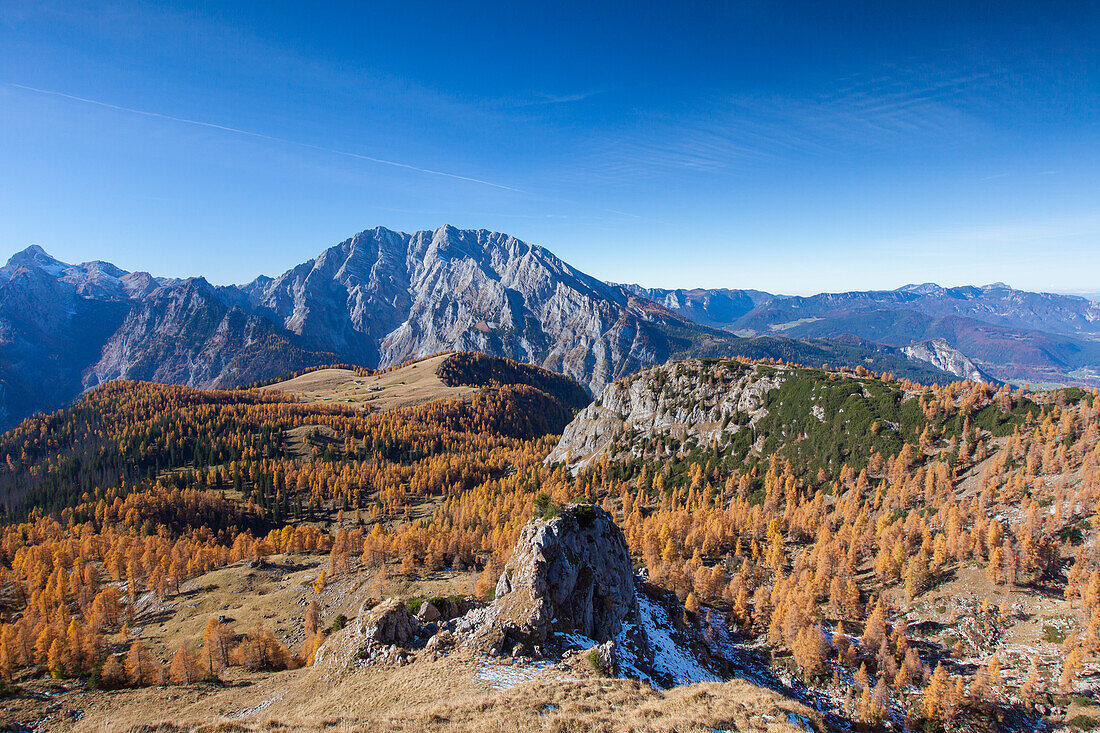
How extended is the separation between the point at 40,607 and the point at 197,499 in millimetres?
86073

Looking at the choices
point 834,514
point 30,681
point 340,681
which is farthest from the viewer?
point 834,514

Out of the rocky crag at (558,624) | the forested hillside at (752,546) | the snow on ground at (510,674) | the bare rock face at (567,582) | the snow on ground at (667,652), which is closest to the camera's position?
the snow on ground at (510,674)

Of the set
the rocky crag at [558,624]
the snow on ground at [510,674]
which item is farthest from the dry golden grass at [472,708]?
the rocky crag at [558,624]

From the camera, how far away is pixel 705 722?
31188 millimetres

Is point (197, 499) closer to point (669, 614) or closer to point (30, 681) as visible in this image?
point (30, 681)

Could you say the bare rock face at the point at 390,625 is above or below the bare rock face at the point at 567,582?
below

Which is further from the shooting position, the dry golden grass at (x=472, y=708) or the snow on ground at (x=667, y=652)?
the snow on ground at (x=667, y=652)

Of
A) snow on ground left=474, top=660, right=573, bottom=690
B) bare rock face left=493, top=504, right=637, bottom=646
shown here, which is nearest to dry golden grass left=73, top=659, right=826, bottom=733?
snow on ground left=474, top=660, right=573, bottom=690

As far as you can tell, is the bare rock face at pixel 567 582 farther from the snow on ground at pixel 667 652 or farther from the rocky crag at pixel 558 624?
the snow on ground at pixel 667 652

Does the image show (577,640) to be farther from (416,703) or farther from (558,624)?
(416,703)

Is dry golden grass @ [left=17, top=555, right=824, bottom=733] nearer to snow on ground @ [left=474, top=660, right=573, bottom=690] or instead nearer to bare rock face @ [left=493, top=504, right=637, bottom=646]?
snow on ground @ [left=474, top=660, right=573, bottom=690]

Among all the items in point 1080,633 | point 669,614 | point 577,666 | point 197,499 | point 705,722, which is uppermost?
point 705,722

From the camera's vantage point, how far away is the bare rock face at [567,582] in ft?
169

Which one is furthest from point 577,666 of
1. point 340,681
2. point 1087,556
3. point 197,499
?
point 197,499
